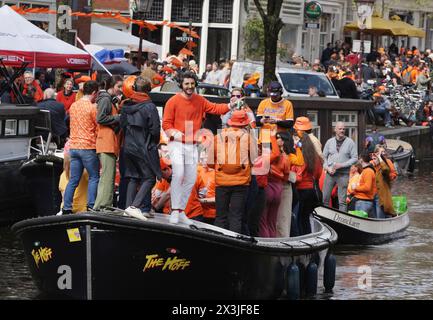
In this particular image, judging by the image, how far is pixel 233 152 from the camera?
1565 cm

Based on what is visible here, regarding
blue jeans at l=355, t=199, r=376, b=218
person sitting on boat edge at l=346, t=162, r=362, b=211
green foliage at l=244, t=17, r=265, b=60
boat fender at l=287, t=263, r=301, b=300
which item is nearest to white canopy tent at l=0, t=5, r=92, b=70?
person sitting on boat edge at l=346, t=162, r=362, b=211

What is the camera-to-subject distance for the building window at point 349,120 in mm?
25570

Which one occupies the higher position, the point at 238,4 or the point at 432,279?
the point at 238,4

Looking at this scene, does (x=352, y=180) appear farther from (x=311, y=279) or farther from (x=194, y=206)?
(x=194, y=206)

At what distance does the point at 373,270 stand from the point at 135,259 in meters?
6.24

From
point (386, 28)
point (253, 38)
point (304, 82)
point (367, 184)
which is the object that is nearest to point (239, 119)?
point (367, 184)

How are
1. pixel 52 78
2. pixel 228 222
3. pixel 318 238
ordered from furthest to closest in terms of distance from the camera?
1. pixel 52 78
2. pixel 318 238
3. pixel 228 222

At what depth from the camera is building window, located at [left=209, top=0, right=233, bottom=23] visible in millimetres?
51094

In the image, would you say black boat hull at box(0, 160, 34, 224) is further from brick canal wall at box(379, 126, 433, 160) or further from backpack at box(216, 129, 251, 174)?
brick canal wall at box(379, 126, 433, 160)

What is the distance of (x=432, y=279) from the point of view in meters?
19.2

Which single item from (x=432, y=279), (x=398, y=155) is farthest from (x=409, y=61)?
(x=432, y=279)

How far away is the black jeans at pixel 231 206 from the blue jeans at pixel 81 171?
2.59 m
